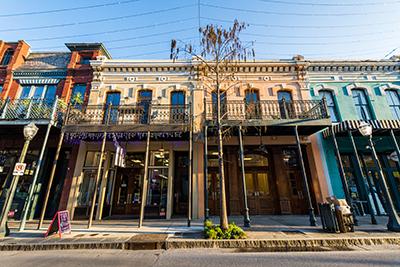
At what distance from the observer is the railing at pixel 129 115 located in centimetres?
927

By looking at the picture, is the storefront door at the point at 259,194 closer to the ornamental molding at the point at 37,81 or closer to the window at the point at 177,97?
the window at the point at 177,97

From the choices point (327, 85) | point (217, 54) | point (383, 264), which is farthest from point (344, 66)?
point (383, 264)

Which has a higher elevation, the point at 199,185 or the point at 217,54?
the point at 217,54

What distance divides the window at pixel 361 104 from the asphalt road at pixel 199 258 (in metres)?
8.65

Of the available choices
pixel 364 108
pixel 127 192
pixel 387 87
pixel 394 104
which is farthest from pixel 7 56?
pixel 394 104

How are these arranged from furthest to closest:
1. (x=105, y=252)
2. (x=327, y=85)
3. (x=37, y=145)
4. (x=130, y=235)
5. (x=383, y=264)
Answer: (x=327, y=85) < (x=37, y=145) < (x=130, y=235) < (x=105, y=252) < (x=383, y=264)

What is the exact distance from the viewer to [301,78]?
37.3 feet

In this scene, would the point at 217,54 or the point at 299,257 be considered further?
the point at 217,54

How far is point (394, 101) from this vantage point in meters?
11.0

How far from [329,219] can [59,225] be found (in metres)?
8.99

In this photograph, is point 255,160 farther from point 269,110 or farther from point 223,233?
point 223,233

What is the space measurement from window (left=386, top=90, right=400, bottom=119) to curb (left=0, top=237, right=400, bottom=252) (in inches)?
349

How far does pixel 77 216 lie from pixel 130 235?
5052 mm

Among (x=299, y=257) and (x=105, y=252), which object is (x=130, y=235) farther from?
(x=299, y=257)
